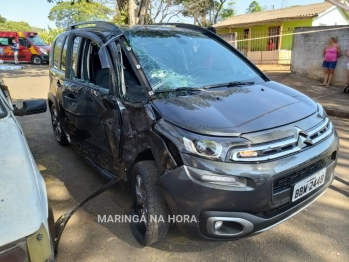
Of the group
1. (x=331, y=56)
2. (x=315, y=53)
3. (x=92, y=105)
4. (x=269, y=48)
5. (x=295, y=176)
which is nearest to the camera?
(x=295, y=176)

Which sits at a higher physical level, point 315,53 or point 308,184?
point 315,53

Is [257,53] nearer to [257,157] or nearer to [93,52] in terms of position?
[93,52]

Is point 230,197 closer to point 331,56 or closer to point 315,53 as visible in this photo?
point 331,56

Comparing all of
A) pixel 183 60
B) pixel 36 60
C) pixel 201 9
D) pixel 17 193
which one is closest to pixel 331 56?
pixel 183 60

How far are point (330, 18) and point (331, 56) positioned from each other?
54.2 feet

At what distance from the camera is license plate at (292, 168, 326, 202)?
2258 millimetres

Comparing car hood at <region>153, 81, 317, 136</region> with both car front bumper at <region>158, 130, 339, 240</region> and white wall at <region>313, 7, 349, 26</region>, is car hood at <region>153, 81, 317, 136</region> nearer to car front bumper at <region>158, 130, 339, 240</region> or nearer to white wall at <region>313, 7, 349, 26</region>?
car front bumper at <region>158, 130, 339, 240</region>

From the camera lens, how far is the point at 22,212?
1.63 metres

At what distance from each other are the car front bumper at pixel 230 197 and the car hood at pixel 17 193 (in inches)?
35.1

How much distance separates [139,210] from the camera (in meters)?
2.73

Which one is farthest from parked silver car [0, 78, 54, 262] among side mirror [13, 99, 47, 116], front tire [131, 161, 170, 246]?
side mirror [13, 99, 47, 116]

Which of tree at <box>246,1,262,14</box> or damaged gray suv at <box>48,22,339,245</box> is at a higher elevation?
tree at <box>246,1,262,14</box>

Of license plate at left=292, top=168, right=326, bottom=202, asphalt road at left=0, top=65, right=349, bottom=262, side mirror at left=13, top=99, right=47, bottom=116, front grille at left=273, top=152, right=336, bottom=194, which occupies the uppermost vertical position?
side mirror at left=13, top=99, right=47, bottom=116

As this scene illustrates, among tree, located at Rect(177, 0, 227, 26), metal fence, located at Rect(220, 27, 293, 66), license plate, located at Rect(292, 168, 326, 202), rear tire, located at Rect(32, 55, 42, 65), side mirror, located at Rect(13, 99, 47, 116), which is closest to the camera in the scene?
license plate, located at Rect(292, 168, 326, 202)
